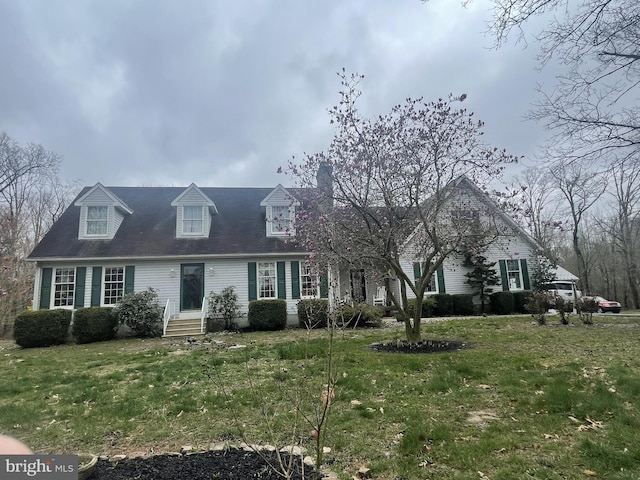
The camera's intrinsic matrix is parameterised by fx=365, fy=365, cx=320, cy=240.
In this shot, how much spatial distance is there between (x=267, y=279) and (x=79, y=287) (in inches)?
307

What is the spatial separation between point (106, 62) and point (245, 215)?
9.65m

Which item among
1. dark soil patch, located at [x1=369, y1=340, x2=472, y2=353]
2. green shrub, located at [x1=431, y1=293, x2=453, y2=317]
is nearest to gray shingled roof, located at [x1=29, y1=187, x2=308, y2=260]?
dark soil patch, located at [x1=369, y1=340, x2=472, y2=353]

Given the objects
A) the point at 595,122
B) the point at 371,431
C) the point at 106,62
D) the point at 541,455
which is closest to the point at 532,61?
the point at 595,122

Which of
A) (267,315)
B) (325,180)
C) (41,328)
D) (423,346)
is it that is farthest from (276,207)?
(423,346)

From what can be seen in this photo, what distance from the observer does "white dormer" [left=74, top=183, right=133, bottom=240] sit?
53.9ft

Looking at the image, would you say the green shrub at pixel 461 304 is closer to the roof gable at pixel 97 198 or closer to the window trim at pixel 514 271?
the window trim at pixel 514 271

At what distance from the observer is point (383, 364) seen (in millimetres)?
7145

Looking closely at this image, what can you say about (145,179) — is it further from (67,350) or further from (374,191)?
(374,191)

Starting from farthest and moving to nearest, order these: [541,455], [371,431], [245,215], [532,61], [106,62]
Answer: [245,215], [106,62], [532,61], [371,431], [541,455]

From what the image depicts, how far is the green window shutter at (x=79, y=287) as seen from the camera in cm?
1509

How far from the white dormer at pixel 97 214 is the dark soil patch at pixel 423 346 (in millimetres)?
13552

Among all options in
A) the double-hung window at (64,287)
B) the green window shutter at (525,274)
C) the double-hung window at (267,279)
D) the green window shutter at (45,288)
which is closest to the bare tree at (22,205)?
the green window shutter at (45,288)

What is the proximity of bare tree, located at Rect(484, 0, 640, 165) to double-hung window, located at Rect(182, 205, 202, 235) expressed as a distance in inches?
562

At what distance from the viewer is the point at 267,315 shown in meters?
15.0
